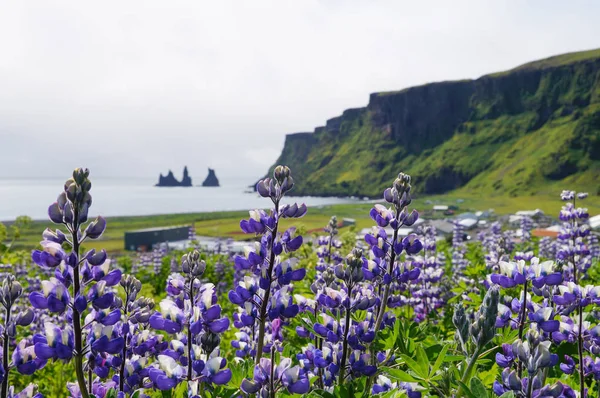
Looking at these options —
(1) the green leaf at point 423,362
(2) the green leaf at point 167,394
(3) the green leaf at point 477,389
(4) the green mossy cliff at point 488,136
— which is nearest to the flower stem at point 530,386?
(3) the green leaf at point 477,389

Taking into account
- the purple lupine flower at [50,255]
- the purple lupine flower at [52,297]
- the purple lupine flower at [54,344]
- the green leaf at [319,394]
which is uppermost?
the purple lupine flower at [50,255]

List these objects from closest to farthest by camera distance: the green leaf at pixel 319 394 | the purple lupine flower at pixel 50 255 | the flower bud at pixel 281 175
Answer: the purple lupine flower at pixel 50 255 → the green leaf at pixel 319 394 → the flower bud at pixel 281 175

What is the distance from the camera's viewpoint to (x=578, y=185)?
119 m

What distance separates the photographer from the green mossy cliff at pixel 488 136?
13150 cm

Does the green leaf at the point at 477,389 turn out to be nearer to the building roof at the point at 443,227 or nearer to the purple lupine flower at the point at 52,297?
the purple lupine flower at the point at 52,297

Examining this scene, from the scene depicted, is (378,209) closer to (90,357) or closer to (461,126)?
(90,357)

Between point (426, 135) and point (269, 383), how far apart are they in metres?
195

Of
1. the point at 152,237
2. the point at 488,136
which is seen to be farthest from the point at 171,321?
the point at 488,136

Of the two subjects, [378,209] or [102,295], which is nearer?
[102,295]

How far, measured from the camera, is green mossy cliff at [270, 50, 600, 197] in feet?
431

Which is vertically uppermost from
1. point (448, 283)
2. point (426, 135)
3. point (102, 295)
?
point (426, 135)

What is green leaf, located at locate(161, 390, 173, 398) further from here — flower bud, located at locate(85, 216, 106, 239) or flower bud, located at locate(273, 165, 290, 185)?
flower bud, located at locate(273, 165, 290, 185)

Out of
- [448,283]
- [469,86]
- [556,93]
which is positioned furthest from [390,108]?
[448,283]

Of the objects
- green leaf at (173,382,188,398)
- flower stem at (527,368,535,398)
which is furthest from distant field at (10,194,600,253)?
flower stem at (527,368,535,398)
